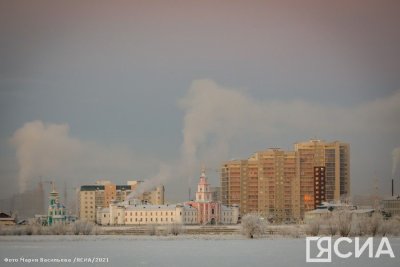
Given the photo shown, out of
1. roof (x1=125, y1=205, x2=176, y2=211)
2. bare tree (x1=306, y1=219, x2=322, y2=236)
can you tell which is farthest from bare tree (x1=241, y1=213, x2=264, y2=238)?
roof (x1=125, y1=205, x2=176, y2=211)

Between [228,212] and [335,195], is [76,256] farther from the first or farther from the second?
[335,195]

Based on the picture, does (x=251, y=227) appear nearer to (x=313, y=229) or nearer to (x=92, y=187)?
(x=313, y=229)

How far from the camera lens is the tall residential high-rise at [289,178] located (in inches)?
3000

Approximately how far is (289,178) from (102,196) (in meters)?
13.7

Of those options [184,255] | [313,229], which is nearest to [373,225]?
[313,229]

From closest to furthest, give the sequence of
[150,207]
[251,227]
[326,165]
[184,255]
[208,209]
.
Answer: [184,255] → [251,227] → [150,207] → [208,209] → [326,165]

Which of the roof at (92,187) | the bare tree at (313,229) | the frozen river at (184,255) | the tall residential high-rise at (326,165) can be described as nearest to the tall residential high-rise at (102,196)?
the roof at (92,187)

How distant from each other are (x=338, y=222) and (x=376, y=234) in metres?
1.82

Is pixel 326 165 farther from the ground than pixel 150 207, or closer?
farther from the ground

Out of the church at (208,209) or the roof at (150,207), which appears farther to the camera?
the church at (208,209)

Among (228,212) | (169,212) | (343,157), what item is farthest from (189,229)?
(343,157)

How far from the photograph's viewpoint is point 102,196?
73.9 m

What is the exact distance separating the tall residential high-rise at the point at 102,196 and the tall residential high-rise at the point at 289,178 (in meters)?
6.89

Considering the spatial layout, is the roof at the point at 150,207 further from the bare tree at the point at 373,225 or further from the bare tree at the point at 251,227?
the bare tree at the point at 373,225
